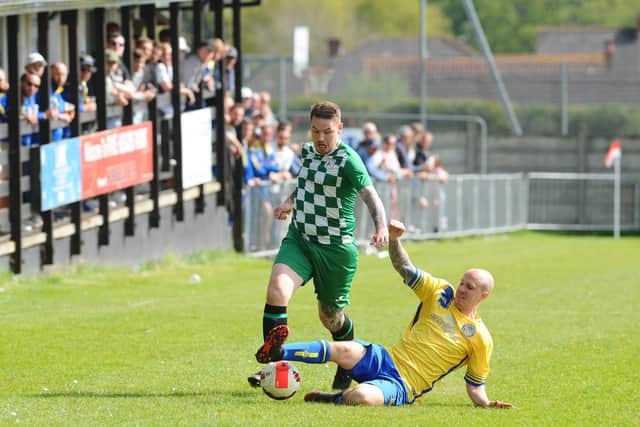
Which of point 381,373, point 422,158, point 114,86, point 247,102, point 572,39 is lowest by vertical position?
point 422,158

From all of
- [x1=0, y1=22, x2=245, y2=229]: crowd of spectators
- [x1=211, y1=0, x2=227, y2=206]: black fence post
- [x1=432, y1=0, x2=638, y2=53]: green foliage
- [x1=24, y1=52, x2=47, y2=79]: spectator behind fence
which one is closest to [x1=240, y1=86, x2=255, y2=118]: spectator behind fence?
[x1=0, y1=22, x2=245, y2=229]: crowd of spectators

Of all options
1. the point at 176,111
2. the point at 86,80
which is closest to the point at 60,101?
the point at 86,80

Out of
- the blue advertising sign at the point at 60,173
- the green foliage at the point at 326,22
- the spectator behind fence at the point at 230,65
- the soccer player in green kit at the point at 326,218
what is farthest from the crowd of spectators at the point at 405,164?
the green foliage at the point at 326,22

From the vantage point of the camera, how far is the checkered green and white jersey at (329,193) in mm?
9289

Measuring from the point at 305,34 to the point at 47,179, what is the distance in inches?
529

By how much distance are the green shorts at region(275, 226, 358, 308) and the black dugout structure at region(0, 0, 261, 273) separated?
6.03m

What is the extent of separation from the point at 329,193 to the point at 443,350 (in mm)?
1328

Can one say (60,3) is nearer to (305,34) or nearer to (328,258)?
(328,258)

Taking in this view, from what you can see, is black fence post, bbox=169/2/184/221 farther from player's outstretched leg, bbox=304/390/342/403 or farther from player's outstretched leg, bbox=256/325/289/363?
player's outstretched leg, bbox=256/325/289/363

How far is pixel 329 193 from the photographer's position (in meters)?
9.35

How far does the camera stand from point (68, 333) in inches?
475

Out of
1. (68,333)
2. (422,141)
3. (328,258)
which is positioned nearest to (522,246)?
(422,141)

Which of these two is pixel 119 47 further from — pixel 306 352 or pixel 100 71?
pixel 306 352

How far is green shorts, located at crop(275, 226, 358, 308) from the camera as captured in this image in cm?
934
